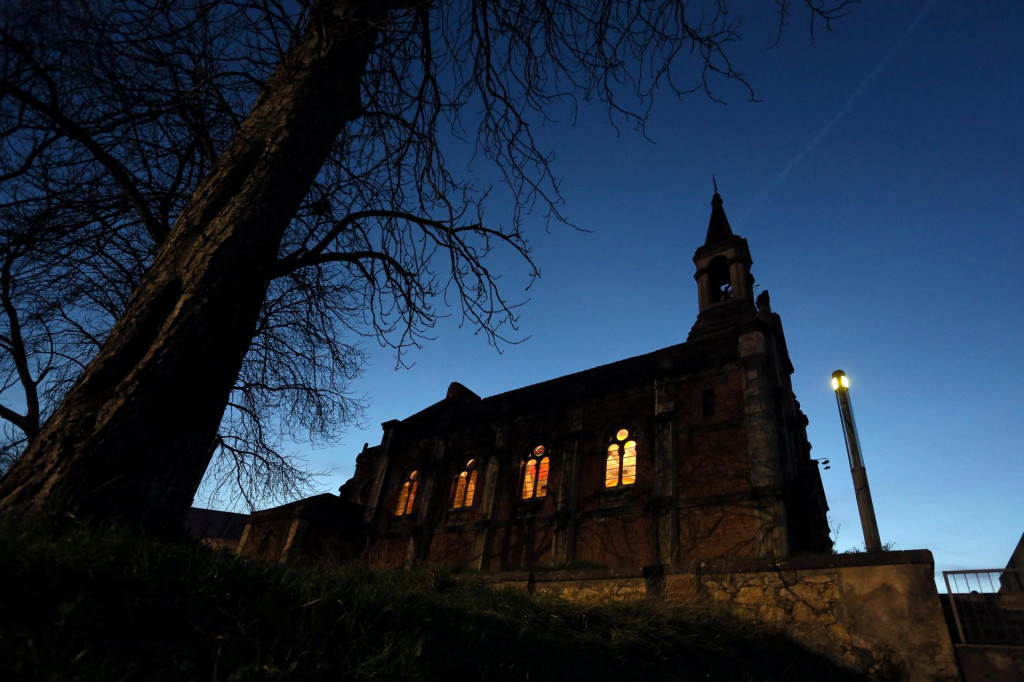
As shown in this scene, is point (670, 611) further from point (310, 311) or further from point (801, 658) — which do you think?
point (310, 311)

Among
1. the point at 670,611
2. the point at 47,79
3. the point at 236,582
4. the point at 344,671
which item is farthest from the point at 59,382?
the point at 670,611

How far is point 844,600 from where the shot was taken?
28.6 feet

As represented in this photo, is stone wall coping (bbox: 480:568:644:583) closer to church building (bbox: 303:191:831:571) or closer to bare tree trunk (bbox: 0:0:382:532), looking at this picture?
Answer: church building (bbox: 303:191:831:571)

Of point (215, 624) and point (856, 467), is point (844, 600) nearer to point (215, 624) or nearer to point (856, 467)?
point (856, 467)

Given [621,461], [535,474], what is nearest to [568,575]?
[621,461]

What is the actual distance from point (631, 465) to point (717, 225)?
37.9ft

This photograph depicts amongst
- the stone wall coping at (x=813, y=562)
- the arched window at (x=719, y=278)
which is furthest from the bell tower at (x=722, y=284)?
the stone wall coping at (x=813, y=562)

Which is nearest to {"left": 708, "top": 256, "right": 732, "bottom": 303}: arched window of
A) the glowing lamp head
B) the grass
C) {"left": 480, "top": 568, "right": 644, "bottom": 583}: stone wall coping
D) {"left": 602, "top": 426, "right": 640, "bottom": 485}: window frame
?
{"left": 602, "top": 426, "right": 640, "bottom": 485}: window frame

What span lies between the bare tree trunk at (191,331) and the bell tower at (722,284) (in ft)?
52.0

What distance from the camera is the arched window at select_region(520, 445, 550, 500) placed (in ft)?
55.2

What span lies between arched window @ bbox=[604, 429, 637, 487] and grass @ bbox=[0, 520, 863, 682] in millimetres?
11311

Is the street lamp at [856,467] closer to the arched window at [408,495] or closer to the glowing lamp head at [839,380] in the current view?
the glowing lamp head at [839,380]

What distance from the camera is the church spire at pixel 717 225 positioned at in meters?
20.3

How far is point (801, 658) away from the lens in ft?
27.3
